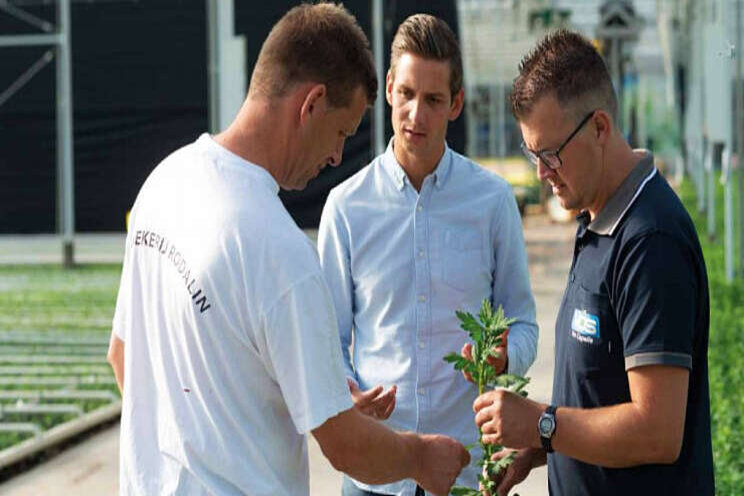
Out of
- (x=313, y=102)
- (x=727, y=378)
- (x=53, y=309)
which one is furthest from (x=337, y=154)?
(x=53, y=309)

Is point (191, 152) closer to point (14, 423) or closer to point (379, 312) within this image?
point (379, 312)

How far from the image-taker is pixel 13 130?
20.3 meters

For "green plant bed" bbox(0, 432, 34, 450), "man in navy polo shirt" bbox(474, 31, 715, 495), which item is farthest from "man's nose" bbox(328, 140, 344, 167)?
"green plant bed" bbox(0, 432, 34, 450)

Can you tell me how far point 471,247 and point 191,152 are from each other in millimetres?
1174

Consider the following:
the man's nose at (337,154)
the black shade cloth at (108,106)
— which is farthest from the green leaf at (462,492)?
the black shade cloth at (108,106)

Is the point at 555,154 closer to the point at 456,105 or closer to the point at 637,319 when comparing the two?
the point at 637,319

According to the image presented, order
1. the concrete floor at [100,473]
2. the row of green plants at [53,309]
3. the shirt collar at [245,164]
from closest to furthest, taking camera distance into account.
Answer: the shirt collar at [245,164]
the concrete floor at [100,473]
the row of green plants at [53,309]

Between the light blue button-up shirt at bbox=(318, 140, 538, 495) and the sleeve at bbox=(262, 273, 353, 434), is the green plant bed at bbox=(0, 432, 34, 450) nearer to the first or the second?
the light blue button-up shirt at bbox=(318, 140, 538, 495)

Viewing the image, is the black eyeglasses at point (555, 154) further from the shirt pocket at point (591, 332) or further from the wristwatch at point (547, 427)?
the wristwatch at point (547, 427)

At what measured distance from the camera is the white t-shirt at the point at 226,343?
8.11 ft

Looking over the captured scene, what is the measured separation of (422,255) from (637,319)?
3.93ft

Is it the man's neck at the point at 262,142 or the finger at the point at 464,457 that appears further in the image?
the finger at the point at 464,457

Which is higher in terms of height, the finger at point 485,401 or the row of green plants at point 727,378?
the finger at point 485,401

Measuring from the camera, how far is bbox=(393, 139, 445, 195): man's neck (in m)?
3.68
